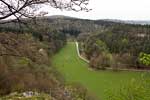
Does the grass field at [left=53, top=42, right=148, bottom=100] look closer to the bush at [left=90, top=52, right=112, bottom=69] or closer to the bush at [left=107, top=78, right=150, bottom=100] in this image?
the bush at [left=90, top=52, right=112, bottom=69]

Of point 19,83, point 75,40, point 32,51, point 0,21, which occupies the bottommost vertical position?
point 75,40

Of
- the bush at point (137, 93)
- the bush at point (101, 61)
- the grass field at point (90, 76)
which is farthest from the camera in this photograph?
the bush at point (101, 61)

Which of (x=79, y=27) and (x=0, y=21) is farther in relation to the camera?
(x=79, y=27)

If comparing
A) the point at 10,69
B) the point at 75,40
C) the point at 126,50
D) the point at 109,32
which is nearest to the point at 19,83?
the point at 10,69

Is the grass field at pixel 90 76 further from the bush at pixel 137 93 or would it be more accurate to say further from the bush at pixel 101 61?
the bush at pixel 137 93

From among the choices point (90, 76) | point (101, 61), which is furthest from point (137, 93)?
point (101, 61)

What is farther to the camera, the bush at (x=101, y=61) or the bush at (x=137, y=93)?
the bush at (x=101, y=61)

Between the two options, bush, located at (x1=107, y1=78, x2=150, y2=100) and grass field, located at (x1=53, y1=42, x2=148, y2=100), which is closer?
bush, located at (x1=107, y1=78, x2=150, y2=100)

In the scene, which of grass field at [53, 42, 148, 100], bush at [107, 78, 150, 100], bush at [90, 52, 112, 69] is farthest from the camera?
bush at [90, 52, 112, 69]

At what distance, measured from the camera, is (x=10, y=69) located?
1129 inches

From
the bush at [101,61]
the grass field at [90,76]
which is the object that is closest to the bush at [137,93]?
the grass field at [90,76]

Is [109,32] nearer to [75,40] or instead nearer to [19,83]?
[75,40]

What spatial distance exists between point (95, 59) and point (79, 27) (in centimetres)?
5752

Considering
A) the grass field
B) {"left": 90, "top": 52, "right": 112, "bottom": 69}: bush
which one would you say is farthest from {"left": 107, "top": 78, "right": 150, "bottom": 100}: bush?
{"left": 90, "top": 52, "right": 112, "bottom": 69}: bush
